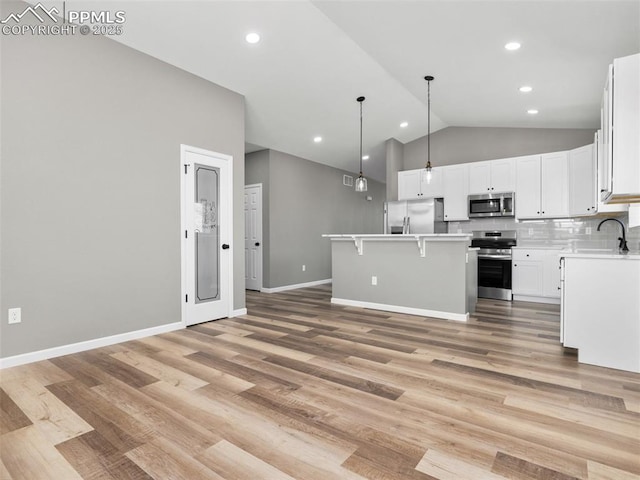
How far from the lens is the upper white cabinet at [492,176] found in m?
6.03

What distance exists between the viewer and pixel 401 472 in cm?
155

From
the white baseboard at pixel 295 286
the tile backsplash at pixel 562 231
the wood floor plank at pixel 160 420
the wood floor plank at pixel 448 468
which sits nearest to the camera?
the wood floor plank at pixel 448 468

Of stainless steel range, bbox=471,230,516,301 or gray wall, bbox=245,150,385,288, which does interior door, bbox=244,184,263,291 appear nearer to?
gray wall, bbox=245,150,385,288

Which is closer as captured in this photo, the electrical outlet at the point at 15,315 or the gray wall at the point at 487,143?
the electrical outlet at the point at 15,315

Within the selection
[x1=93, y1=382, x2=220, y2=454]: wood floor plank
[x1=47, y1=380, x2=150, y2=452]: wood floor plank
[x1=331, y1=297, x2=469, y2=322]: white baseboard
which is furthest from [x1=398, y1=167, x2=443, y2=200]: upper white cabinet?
[x1=47, y1=380, x2=150, y2=452]: wood floor plank

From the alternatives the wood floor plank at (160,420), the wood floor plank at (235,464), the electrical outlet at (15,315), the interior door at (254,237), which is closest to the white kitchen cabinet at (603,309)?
the wood floor plank at (235,464)

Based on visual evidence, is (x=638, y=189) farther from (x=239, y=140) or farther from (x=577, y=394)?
(x=239, y=140)

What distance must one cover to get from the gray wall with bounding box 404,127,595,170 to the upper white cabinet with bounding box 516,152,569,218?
15.1 inches

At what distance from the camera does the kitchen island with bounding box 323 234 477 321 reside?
440cm

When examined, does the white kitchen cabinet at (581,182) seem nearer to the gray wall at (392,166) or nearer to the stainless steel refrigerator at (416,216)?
the stainless steel refrigerator at (416,216)

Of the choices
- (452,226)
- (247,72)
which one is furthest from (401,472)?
(452,226)

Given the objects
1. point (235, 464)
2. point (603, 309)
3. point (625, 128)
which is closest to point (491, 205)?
point (603, 309)

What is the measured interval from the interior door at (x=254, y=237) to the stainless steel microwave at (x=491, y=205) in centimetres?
399

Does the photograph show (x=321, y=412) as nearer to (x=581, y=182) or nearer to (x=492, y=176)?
(x=581, y=182)
